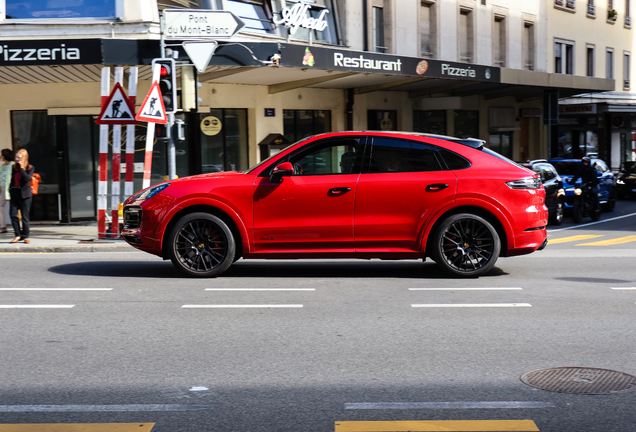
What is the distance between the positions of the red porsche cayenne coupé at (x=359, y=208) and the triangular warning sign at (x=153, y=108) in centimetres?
441

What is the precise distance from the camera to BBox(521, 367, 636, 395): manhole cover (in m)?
4.72

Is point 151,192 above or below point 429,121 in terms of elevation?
below

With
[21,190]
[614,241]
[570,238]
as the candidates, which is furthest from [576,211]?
[21,190]

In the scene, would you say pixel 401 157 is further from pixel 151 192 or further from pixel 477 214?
pixel 151 192

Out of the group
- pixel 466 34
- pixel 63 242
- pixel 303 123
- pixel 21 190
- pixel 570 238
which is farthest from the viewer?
pixel 466 34

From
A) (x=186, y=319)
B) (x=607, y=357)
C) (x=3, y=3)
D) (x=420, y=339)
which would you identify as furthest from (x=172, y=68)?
(x=607, y=357)

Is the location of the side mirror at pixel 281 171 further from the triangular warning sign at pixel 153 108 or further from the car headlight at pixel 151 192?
the triangular warning sign at pixel 153 108

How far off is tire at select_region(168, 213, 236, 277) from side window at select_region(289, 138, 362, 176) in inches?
47.4

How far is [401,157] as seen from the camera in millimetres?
9281

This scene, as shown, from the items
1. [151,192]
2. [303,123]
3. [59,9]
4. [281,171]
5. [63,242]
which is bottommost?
[63,242]

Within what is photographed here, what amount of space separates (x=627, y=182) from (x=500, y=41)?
7.67 m

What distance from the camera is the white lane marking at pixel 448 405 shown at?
4.39 meters

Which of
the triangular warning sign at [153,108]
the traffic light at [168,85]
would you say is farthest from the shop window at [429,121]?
the triangular warning sign at [153,108]

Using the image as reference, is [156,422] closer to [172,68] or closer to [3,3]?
[172,68]
